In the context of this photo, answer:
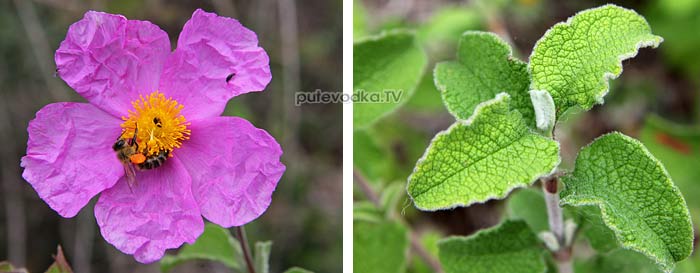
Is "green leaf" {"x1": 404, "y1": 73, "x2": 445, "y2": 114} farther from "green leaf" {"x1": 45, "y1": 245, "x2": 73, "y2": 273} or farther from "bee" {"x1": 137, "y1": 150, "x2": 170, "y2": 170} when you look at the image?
"green leaf" {"x1": 45, "y1": 245, "x2": 73, "y2": 273}

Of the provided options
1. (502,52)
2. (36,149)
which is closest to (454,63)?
(502,52)

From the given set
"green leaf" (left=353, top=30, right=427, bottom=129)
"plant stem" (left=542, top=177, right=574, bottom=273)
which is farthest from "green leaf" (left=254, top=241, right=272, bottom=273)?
"plant stem" (left=542, top=177, right=574, bottom=273)

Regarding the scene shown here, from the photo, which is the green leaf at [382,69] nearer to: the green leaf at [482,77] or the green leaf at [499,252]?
the green leaf at [482,77]

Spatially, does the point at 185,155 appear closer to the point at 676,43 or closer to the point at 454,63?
the point at 454,63

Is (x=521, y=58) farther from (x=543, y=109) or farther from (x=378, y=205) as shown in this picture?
(x=543, y=109)

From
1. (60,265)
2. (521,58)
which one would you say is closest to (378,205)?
(60,265)

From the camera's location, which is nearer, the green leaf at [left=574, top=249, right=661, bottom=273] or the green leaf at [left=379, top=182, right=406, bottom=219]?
the green leaf at [left=574, top=249, right=661, bottom=273]
